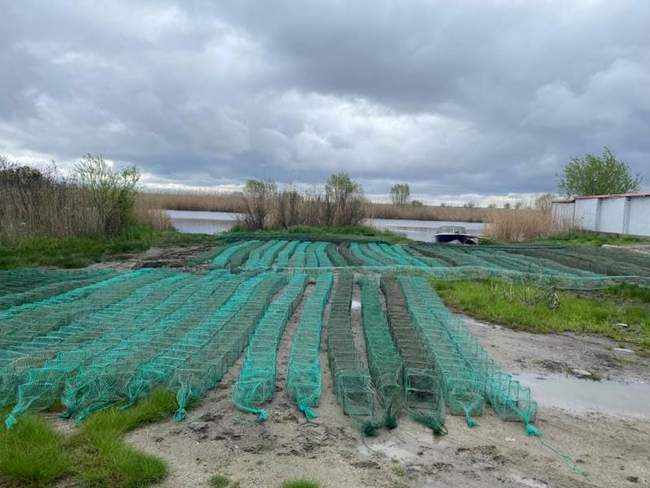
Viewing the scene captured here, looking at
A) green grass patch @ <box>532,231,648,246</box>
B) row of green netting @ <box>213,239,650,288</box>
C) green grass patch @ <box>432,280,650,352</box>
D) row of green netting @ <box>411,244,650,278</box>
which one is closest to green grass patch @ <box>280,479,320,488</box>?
green grass patch @ <box>432,280,650,352</box>

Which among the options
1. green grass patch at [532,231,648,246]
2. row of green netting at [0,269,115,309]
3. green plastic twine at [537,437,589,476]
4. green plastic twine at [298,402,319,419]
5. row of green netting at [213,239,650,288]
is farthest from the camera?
green grass patch at [532,231,648,246]

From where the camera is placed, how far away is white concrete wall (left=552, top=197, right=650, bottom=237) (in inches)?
673

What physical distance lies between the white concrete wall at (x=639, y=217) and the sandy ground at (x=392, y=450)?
15784 mm

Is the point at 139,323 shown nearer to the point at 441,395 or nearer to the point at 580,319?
the point at 441,395

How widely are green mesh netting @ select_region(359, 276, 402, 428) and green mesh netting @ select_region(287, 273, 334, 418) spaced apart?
1.36 feet

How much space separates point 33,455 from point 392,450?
5.84 feet

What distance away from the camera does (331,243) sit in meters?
14.9

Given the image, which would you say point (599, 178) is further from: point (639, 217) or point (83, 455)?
point (83, 455)

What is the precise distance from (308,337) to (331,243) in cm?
1028

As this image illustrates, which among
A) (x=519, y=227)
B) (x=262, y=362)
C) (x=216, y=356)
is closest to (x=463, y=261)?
(x=262, y=362)

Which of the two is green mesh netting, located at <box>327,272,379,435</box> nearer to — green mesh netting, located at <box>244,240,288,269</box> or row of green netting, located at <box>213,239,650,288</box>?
row of green netting, located at <box>213,239,650,288</box>

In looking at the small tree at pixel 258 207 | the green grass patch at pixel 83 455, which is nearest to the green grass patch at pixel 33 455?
the green grass patch at pixel 83 455

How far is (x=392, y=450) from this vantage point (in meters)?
2.76

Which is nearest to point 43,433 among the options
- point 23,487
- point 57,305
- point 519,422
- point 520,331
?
point 23,487
